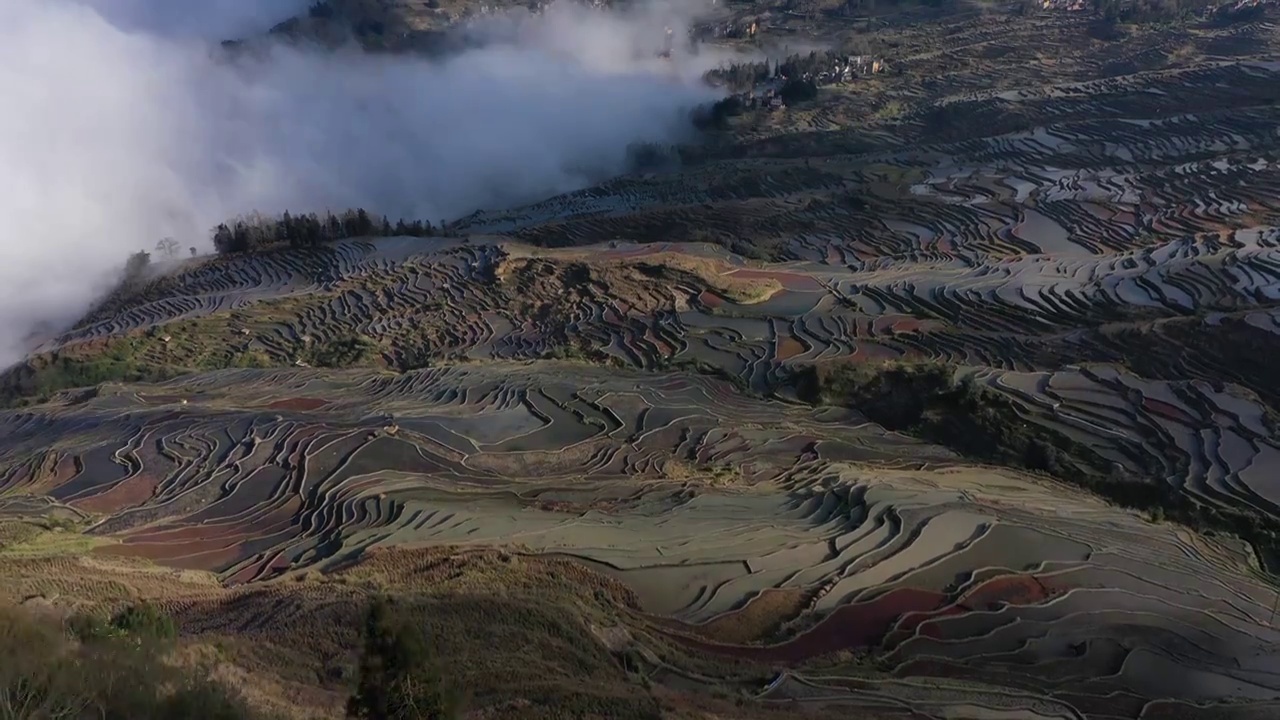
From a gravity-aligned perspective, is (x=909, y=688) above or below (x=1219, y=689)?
above

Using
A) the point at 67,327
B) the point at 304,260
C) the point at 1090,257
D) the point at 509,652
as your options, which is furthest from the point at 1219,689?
the point at 67,327

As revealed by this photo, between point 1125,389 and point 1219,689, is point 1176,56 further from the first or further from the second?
point 1219,689

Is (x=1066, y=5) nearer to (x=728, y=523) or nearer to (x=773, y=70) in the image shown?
(x=773, y=70)

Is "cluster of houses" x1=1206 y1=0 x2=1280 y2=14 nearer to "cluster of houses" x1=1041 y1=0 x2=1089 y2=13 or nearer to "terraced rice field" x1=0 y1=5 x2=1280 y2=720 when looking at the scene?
"cluster of houses" x1=1041 y1=0 x2=1089 y2=13

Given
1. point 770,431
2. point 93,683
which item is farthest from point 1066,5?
point 93,683

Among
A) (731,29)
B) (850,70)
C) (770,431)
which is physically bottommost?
(770,431)

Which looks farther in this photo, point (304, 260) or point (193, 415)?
point (304, 260)

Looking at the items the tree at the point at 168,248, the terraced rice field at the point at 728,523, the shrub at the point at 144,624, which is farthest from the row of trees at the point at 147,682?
the tree at the point at 168,248

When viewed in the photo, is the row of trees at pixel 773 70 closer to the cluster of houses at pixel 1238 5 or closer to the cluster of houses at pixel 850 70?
the cluster of houses at pixel 850 70
